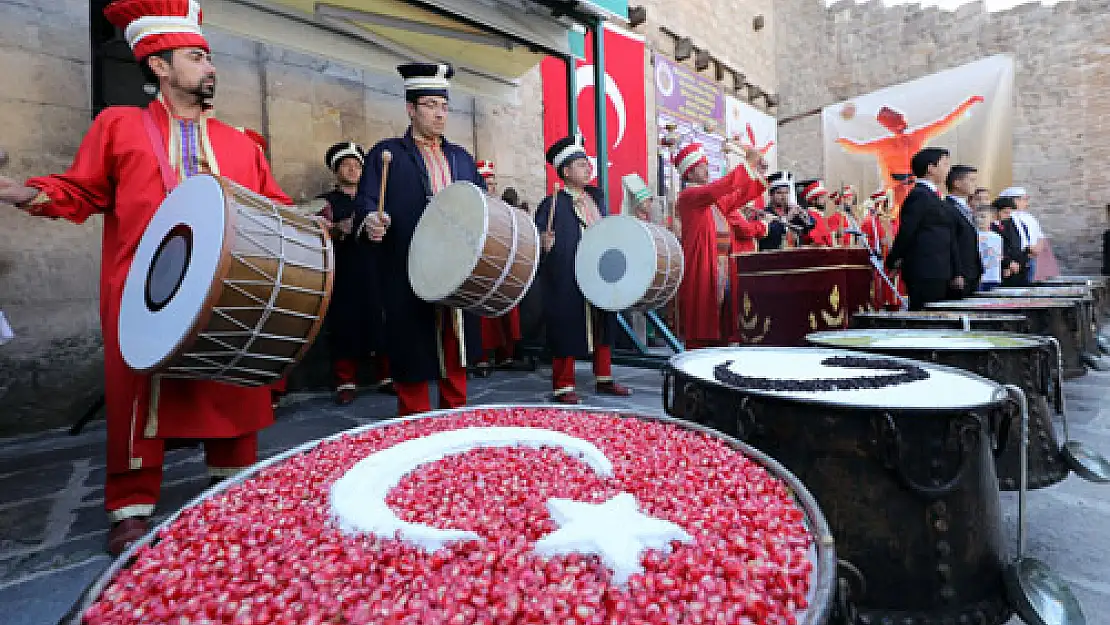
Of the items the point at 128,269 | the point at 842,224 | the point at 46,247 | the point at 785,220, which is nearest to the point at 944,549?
the point at 128,269

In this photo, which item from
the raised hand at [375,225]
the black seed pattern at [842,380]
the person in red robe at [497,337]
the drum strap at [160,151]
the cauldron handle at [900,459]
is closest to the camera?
the cauldron handle at [900,459]

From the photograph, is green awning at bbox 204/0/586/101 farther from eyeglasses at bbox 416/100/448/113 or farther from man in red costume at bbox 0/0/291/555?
man in red costume at bbox 0/0/291/555

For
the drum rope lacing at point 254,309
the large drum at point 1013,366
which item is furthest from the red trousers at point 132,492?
the large drum at point 1013,366

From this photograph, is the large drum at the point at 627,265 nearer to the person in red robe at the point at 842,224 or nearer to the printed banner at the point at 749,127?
the person in red robe at the point at 842,224

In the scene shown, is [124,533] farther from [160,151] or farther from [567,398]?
[567,398]

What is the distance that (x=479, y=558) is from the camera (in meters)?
0.66

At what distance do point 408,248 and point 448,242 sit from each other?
0.56m

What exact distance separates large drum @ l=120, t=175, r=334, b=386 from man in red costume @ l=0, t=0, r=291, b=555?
15.0 inches

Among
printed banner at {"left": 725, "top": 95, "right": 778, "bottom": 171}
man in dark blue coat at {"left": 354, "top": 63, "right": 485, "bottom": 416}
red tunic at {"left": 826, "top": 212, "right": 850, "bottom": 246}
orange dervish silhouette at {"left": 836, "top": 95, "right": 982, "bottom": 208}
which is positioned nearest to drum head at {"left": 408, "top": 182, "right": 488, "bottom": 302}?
man in dark blue coat at {"left": 354, "top": 63, "right": 485, "bottom": 416}

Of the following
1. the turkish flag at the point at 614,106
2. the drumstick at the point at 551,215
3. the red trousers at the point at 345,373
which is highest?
the turkish flag at the point at 614,106

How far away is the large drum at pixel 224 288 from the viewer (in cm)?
132

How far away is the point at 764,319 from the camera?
14.8 ft

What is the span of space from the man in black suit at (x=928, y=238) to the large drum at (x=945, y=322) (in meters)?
1.67

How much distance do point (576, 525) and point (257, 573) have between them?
38 centimetres
